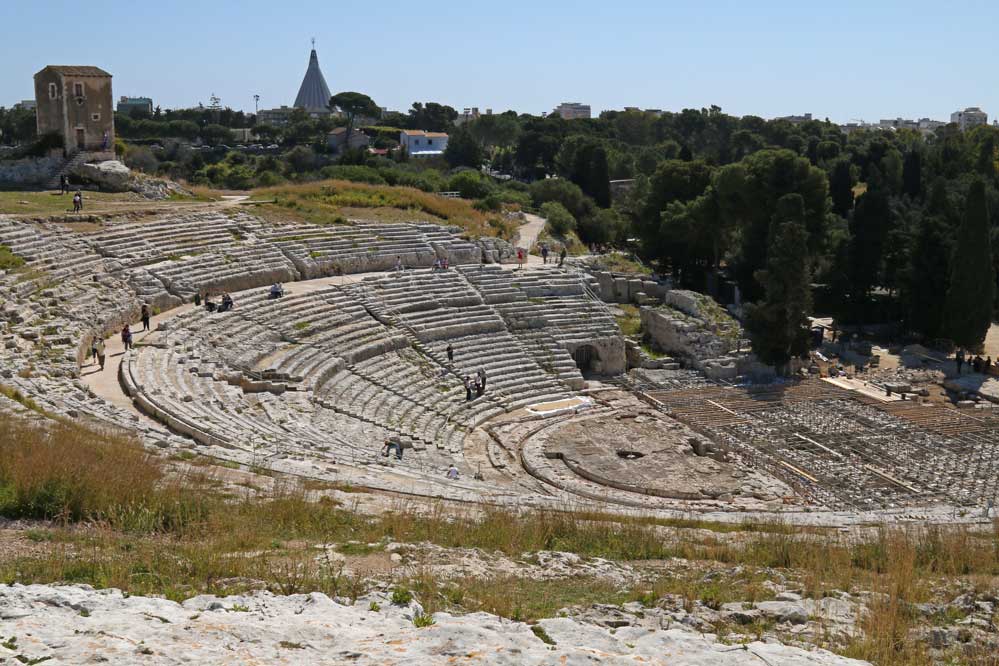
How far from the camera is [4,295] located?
22.5 meters

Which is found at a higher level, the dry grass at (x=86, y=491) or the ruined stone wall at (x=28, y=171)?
the ruined stone wall at (x=28, y=171)

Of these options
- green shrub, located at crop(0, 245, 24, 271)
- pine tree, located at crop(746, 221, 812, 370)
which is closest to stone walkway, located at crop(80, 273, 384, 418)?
green shrub, located at crop(0, 245, 24, 271)

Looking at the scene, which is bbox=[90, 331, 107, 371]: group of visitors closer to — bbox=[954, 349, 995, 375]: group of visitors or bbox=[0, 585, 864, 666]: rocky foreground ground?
bbox=[0, 585, 864, 666]: rocky foreground ground

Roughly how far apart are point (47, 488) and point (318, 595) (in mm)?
3805

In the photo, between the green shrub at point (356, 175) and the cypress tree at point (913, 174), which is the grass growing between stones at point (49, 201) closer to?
the green shrub at point (356, 175)

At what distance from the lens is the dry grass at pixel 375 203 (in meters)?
36.8

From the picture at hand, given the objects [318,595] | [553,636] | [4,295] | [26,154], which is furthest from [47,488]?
[26,154]

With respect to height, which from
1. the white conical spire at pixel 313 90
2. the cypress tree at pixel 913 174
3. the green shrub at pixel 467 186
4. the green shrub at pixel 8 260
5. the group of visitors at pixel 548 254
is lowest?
the group of visitors at pixel 548 254

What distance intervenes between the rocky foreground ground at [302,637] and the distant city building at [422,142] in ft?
236

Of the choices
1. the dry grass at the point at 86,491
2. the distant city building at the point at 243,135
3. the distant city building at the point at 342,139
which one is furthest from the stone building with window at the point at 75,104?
the distant city building at the point at 243,135

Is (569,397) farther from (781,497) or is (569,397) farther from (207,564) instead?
(207,564)

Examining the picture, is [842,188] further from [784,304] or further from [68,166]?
[68,166]

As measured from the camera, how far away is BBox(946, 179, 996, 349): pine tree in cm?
3175

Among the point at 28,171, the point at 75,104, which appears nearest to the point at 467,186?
the point at 75,104
